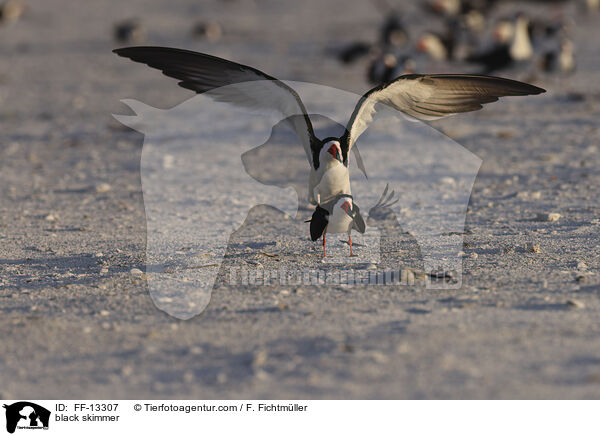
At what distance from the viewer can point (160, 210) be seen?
193 inches

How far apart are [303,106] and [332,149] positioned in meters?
0.25

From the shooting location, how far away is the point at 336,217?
3.73 meters

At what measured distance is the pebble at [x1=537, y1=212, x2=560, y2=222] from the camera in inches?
174

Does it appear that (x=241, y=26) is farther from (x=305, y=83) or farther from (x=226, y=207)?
(x=226, y=207)

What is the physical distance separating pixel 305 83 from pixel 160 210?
15.4 feet

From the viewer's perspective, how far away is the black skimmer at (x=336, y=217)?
3703 mm

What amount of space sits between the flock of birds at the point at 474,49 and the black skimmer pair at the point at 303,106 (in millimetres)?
4000

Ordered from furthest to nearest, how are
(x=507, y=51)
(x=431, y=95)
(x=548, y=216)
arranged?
(x=507, y=51) < (x=548, y=216) < (x=431, y=95)

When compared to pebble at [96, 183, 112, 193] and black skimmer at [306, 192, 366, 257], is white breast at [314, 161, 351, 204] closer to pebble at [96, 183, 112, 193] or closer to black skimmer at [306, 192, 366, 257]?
black skimmer at [306, 192, 366, 257]

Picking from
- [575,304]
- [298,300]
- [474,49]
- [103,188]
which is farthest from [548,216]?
[474,49]

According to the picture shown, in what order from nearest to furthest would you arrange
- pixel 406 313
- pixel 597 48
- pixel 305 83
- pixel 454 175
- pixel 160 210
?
pixel 406 313, pixel 160 210, pixel 454 175, pixel 305 83, pixel 597 48

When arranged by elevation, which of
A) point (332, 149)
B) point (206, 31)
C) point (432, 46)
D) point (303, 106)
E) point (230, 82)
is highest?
point (206, 31)

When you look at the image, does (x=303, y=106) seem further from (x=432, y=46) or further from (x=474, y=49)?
(x=474, y=49)

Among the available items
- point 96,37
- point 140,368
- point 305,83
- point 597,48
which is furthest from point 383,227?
point 96,37
